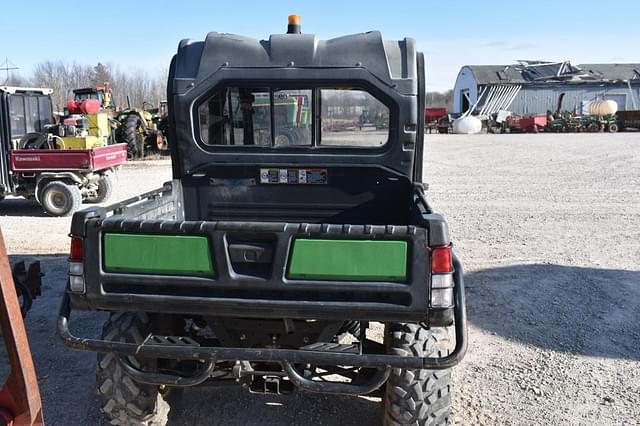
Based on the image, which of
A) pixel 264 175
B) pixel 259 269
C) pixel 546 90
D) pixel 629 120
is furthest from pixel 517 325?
pixel 546 90

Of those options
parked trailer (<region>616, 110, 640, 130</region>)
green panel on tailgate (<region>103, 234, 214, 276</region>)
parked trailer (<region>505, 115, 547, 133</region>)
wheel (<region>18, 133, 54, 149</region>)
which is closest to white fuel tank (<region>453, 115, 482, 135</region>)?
parked trailer (<region>505, 115, 547, 133</region>)

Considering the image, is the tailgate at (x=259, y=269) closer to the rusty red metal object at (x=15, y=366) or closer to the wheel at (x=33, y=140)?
the rusty red metal object at (x=15, y=366)

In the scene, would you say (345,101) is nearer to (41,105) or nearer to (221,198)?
(221,198)

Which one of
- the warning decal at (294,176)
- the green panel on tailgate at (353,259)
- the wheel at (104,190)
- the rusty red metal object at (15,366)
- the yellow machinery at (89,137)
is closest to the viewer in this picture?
the rusty red metal object at (15,366)

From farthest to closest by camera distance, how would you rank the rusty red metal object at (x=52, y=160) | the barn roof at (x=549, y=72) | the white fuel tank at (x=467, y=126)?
the barn roof at (x=549, y=72)
the white fuel tank at (x=467, y=126)
the rusty red metal object at (x=52, y=160)

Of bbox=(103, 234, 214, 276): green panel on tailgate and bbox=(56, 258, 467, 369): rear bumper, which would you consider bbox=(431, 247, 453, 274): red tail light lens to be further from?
bbox=(103, 234, 214, 276): green panel on tailgate

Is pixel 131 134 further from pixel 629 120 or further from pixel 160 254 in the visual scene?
pixel 629 120

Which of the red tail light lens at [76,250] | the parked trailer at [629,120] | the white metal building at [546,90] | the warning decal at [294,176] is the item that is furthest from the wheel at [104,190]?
the white metal building at [546,90]

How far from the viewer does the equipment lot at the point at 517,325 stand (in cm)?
375

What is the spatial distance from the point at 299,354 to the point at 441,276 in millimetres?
781

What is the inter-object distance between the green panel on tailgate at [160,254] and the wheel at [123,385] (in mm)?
479

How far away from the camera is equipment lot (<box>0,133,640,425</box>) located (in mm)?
3748

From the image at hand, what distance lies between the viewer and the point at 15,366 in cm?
229

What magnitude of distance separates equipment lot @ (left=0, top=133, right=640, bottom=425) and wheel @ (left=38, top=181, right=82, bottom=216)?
0.87 feet
